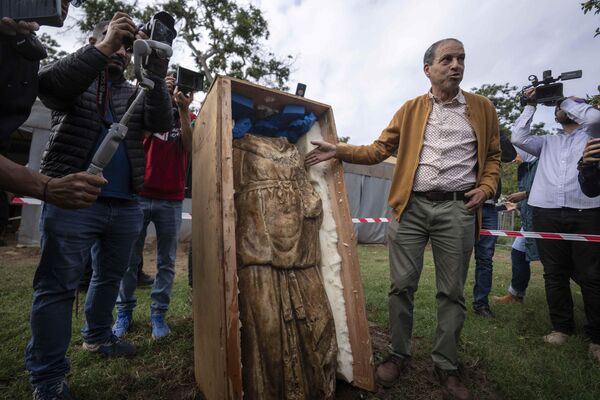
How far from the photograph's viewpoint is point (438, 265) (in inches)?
89.4

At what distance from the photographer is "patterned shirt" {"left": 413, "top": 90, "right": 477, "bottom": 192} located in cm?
224

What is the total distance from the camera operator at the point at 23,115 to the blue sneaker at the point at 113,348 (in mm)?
1525

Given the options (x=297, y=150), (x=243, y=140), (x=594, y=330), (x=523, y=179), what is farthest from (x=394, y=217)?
(x=523, y=179)

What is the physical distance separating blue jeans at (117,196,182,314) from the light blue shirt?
→ 3492 mm

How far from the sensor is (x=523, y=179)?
3.74 meters

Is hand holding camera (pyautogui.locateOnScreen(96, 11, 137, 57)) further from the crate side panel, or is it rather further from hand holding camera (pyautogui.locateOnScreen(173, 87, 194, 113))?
hand holding camera (pyautogui.locateOnScreen(173, 87, 194, 113))

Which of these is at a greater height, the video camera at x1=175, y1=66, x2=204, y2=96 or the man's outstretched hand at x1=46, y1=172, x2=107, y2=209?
the video camera at x1=175, y1=66, x2=204, y2=96

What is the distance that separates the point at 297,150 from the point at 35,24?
1513mm

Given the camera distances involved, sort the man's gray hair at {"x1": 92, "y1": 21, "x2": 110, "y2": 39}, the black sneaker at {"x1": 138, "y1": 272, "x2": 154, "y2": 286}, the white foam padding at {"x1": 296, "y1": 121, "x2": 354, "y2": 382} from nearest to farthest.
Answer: the man's gray hair at {"x1": 92, "y1": 21, "x2": 110, "y2": 39}, the white foam padding at {"x1": 296, "y1": 121, "x2": 354, "y2": 382}, the black sneaker at {"x1": 138, "y1": 272, "x2": 154, "y2": 286}

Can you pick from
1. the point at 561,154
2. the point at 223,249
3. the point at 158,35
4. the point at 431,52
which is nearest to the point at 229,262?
the point at 223,249

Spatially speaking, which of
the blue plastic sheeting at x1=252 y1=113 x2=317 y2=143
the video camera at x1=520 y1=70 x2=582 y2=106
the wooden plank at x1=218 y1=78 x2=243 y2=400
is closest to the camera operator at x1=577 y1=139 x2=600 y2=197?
the video camera at x1=520 y1=70 x2=582 y2=106

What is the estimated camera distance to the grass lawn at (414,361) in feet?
6.73

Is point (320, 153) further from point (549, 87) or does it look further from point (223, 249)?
point (549, 87)

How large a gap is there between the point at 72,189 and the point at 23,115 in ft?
1.36
